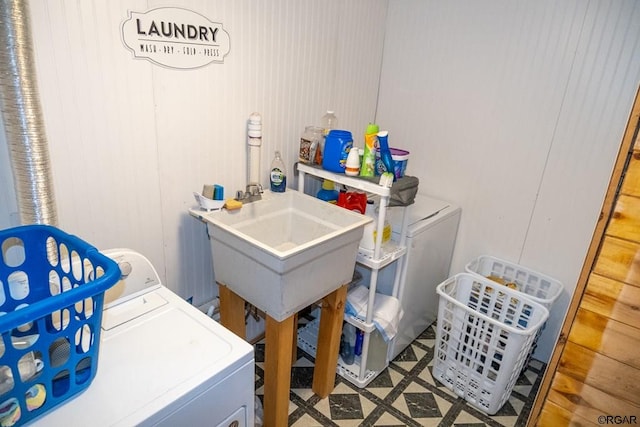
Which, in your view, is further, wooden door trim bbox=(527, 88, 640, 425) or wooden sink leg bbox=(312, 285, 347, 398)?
wooden sink leg bbox=(312, 285, 347, 398)

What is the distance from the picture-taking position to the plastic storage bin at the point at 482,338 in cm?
177

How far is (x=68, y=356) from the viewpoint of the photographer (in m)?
0.89

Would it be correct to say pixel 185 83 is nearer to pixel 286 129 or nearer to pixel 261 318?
pixel 286 129

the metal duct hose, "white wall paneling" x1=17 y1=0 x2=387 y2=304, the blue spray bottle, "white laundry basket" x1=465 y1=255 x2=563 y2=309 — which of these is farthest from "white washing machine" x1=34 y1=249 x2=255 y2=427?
"white laundry basket" x1=465 y1=255 x2=563 y2=309

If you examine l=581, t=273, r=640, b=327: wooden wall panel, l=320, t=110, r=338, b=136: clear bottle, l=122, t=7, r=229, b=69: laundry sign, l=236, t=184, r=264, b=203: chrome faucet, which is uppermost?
l=122, t=7, r=229, b=69: laundry sign

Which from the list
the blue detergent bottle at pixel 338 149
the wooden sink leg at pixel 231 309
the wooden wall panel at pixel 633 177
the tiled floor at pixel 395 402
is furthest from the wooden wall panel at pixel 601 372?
the wooden sink leg at pixel 231 309

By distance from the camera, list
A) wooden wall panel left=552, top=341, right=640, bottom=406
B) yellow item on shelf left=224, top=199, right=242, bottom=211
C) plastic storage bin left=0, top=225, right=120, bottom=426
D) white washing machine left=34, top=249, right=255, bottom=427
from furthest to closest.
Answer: yellow item on shelf left=224, top=199, right=242, bottom=211
wooden wall panel left=552, top=341, right=640, bottom=406
white washing machine left=34, top=249, right=255, bottom=427
plastic storage bin left=0, top=225, right=120, bottom=426

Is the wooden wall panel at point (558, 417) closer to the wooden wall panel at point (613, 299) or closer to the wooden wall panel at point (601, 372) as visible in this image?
the wooden wall panel at point (601, 372)

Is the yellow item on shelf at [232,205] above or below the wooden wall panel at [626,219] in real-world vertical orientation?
below

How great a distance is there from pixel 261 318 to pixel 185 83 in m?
1.29

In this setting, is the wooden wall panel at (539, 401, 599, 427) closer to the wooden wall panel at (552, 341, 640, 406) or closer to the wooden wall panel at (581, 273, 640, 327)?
the wooden wall panel at (552, 341, 640, 406)

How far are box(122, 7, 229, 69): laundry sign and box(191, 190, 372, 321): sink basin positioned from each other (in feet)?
1.90

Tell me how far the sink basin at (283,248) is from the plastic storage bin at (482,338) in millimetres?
642

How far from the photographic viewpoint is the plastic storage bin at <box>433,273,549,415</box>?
1.77 meters
